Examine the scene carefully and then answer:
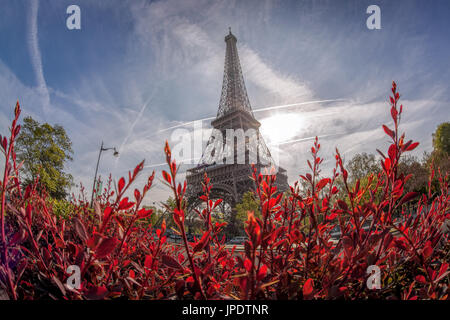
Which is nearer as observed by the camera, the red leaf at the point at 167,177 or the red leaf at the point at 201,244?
the red leaf at the point at 167,177

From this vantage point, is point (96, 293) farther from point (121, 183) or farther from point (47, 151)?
point (47, 151)

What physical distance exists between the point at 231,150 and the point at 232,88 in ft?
36.9

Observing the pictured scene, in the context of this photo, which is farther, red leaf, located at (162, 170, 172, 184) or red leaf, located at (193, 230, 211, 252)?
red leaf, located at (193, 230, 211, 252)

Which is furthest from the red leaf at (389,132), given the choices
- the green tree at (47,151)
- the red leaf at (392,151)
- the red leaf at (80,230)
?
the green tree at (47,151)

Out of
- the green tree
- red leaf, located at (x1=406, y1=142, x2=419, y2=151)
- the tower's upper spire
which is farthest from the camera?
the tower's upper spire

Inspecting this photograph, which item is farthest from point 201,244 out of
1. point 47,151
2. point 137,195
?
point 47,151

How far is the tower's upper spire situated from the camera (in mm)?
34241

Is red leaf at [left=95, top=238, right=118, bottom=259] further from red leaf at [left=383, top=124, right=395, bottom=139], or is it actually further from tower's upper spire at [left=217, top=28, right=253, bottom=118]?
tower's upper spire at [left=217, top=28, right=253, bottom=118]

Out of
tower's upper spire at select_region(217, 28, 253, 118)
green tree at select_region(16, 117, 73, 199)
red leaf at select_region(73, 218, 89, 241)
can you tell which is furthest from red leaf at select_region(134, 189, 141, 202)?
tower's upper spire at select_region(217, 28, 253, 118)

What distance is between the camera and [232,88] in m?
35.4

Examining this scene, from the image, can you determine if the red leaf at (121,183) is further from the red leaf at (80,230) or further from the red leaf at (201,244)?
the red leaf at (201,244)

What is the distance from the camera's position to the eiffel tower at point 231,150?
89.6 feet
